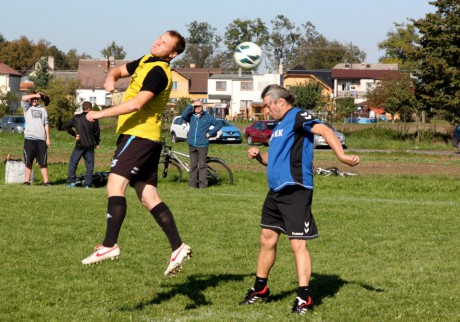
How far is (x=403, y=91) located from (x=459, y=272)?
38027 millimetres

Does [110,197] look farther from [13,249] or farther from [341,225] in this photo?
[341,225]

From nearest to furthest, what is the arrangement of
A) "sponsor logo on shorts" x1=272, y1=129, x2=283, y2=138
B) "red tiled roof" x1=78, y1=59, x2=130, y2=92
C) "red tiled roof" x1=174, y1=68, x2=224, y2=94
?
"sponsor logo on shorts" x1=272, y1=129, x2=283, y2=138 < "red tiled roof" x1=174, y1=68, x2=224, y2=94 < "red tiled roof" x1=78, y1=59, x2=130, y2=92

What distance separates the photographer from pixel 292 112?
684cm

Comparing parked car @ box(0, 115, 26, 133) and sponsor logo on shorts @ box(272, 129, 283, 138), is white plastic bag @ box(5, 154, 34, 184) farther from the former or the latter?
parked car @ box(0, 115, 26, 133)

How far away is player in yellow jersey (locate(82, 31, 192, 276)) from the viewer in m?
6.52

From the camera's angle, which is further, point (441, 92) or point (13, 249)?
point (441, 92)

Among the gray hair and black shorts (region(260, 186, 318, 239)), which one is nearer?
black shorts (region(260, 186, 318, 239))

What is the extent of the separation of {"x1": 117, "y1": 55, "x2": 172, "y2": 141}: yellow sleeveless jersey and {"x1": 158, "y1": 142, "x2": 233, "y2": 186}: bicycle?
13.3 metres

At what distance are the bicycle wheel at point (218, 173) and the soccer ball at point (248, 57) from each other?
3320 millimetres

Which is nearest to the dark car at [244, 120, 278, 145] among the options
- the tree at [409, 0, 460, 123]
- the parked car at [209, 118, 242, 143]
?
the parked car at [209, 118, 242, 143]

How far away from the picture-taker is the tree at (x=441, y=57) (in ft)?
143

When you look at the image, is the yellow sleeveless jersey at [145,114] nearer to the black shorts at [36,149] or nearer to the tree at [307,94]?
the black shorts at [36,149]

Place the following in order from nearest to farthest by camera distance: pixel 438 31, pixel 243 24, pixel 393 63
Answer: pixel 438 31 → pixel 243 24 → pixel 393 63

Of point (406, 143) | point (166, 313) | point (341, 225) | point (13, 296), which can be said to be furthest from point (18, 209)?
point (406, 143)
